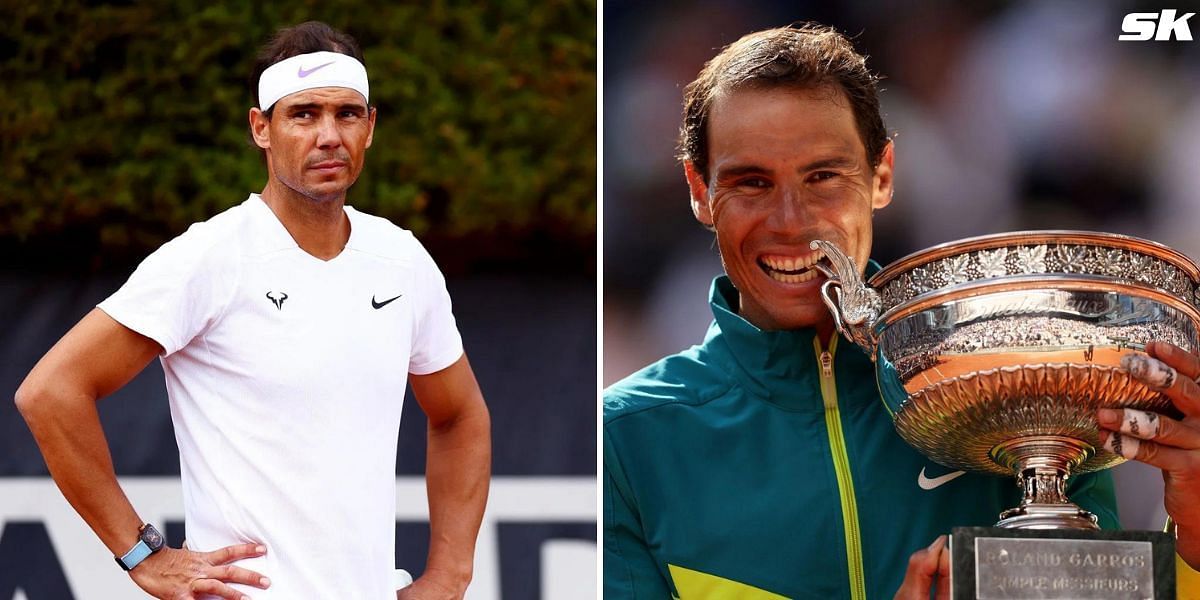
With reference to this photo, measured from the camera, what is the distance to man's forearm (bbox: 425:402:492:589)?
2.91 m

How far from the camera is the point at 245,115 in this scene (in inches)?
151

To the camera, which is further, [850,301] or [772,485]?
[772,485]

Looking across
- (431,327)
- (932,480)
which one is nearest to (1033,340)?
(932,480)

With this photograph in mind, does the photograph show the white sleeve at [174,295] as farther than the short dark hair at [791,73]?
No

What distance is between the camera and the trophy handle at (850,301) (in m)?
2.51

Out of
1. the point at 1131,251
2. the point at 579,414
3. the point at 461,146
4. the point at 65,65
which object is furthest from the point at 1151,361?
the point at 65,65

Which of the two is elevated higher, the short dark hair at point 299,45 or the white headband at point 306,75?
the short dark hair at point 299,45

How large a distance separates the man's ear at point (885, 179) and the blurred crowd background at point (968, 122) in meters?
0.02

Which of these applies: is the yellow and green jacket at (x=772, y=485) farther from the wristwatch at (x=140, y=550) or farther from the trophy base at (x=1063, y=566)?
the wristwatch at (x=140, y=550)

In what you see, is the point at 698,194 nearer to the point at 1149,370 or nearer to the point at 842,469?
the point at 842,469

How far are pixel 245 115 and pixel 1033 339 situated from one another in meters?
2.17

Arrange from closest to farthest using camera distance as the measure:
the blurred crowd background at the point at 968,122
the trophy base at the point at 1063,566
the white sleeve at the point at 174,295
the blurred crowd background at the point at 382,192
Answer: the trophy base at the point at 1063,566, the white sleeve at the point at 174,295, the blurred crowd background at the point at 968,122, the blurred crowd background at the point at 382,192

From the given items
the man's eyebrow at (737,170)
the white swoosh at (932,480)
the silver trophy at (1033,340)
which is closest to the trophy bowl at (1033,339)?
the silver trophy at (1033,340)

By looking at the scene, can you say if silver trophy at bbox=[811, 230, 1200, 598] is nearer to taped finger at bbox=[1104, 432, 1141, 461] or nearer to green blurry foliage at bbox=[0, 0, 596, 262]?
taped finger at bbox=[1104, 432, 1141, 461]
